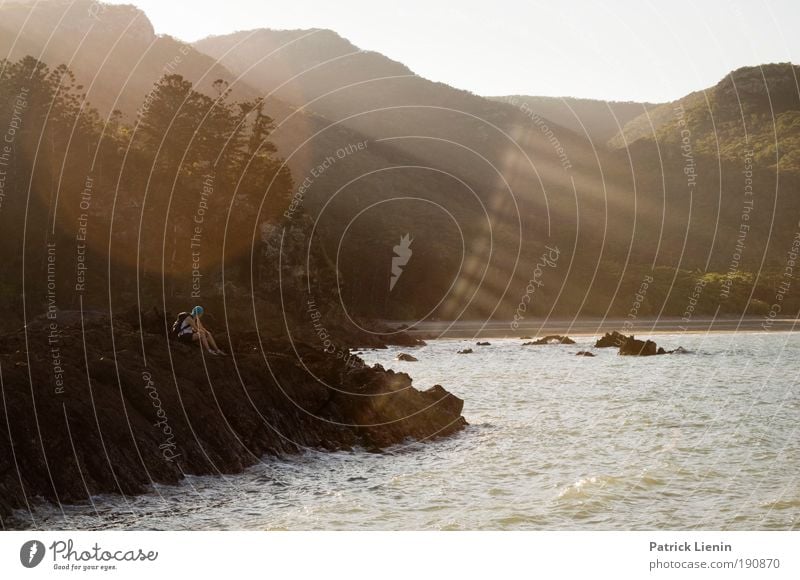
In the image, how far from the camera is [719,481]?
952 inches

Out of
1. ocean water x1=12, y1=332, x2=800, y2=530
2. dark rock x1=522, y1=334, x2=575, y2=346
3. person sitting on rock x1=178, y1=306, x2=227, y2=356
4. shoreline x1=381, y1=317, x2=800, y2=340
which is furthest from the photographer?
shoreline x1=381, y1=317, x2=800, y2=340

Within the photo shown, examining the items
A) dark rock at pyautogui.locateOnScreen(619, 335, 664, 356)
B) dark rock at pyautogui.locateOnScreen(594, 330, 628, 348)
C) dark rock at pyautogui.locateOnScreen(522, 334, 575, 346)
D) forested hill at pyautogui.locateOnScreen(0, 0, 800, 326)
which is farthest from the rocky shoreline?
dark rock at pyautogui.locateOnScreen(522, 334, 575, 346)

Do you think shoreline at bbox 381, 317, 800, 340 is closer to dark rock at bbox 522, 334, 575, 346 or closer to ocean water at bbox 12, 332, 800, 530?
dark rock at bbox 522, 334, 575, 346

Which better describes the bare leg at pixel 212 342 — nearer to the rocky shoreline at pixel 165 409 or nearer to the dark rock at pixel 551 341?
the rocky shoreline at pixel 165 409

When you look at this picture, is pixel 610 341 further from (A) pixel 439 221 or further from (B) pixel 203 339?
(A) pixel 439 221

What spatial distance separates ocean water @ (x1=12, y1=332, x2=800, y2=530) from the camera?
19328 millimetres

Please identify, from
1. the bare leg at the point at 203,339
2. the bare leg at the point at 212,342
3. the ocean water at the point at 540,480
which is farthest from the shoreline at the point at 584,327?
the bare leg at the point at 203,339

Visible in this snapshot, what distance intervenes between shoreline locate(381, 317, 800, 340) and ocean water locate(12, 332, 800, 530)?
57500mm

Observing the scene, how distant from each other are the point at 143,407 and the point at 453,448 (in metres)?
11.4

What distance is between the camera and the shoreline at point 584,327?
103438 mm

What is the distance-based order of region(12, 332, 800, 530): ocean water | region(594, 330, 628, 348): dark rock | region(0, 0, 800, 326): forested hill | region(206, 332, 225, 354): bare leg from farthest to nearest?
region(0, 0, 800, 326): forested hill, region(594, 330, 628, 348): dark rock, region(206, 332, 225, 354): bare leg, region(12, 332, 800, 530): ocean water

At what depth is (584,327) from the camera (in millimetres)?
114312
